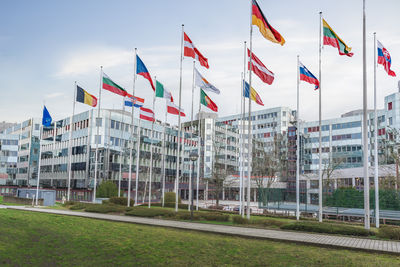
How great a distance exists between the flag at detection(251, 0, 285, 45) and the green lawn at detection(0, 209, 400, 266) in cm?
1352

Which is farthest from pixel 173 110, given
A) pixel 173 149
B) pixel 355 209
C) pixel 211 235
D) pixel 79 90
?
pixel 173 149

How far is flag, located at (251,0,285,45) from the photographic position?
23906mm

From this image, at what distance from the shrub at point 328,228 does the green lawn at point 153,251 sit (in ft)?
15.4

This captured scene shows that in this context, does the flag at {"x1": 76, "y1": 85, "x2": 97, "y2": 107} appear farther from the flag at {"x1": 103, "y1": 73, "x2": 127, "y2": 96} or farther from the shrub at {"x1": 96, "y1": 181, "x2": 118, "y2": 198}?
the shrub at {"x1": 96, "y1": 181, "x2": 118, "y2": 198}

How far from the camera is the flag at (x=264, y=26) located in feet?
78.4

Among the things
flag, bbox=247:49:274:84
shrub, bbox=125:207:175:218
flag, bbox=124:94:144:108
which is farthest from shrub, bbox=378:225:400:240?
flag, bbox=124:94:144:108

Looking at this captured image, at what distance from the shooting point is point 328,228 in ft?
65.7

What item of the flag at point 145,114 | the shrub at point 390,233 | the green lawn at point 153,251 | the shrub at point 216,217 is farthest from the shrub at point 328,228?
the flag at point 145,114

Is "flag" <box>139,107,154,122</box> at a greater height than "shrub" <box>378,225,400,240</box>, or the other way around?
"flag" <box>139,107,154,122</box>

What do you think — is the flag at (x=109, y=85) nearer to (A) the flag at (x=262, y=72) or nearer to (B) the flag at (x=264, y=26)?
(A) the flag at (x=262, y=72)

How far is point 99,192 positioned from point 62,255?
3754 cm

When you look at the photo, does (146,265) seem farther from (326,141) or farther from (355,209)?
(326,141)

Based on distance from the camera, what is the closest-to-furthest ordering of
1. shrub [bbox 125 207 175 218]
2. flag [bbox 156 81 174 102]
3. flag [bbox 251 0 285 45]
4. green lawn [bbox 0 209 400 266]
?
1. green lawn [bbox 0 209 400 266]
2. flag [bbox 251 0 285 45]
3. shrub [bbox 125 207 175 218]
4. flag [bbox 156 81 174 102]

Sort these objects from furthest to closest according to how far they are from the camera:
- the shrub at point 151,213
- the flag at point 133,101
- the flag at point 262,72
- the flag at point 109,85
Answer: the flag at point 133,101, the flag at point 109,85, the shrub at point 151,213, the flag at point 262,72
